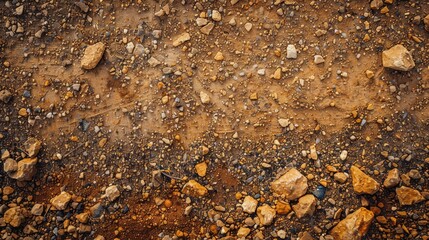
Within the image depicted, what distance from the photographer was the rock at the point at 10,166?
12.0 feet

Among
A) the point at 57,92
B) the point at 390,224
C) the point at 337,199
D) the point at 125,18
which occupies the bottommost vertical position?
the point at 390,224

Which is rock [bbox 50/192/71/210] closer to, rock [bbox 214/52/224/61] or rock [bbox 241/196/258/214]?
rock [bbox 241/196/258/214]

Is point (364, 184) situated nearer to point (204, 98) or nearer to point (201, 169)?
point (201, 169)

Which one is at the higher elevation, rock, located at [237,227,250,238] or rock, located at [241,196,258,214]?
rock, located at [241,196,258,214]

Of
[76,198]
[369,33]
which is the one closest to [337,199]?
[369,33]

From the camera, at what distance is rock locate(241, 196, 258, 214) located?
3.51 m

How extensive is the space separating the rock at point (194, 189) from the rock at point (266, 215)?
591 millimetres

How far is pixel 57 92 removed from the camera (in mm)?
3779

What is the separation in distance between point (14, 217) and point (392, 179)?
3878 mm

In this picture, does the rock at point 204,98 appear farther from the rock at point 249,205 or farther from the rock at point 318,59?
the rock at point 318,59

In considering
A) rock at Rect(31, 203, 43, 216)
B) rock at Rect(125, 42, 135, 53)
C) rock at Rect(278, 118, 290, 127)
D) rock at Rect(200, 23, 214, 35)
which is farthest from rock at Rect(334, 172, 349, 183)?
rock at Rect(31, 203, 43, 216)

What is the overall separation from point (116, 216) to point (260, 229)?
1.49 m

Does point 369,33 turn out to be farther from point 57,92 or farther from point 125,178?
point 57,92

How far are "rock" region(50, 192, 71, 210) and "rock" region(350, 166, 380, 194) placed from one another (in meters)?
2.94
